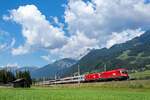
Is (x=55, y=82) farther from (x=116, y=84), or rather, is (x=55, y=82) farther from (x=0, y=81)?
(x=116, y=84)

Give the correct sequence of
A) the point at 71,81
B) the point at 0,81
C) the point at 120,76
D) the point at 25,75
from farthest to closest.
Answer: the point at 25,75 → the point at 0,81 → the point at 71,81 → the point at 120,76

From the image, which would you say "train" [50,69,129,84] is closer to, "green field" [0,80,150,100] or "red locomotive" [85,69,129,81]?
"red locomotive" [85,69,129,81]

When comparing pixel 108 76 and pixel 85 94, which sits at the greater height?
pixel 108 76

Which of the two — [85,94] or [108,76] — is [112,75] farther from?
[85,94]

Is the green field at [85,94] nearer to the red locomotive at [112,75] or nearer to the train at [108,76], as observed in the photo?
the red locomotive at [112,75]

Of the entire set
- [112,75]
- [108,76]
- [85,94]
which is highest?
[112,75]

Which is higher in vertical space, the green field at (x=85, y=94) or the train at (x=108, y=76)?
the train at (x=108, y=76)

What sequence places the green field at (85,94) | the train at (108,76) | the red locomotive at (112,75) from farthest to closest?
the train at (108,76) < the red locomotive at (112,75) < the green field at (85,94)

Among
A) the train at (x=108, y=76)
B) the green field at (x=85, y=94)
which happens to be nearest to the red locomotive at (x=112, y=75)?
Answer: the train at (x=108, y=76)

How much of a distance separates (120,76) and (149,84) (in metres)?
20.0

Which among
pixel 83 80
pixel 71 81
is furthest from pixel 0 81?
pixel 83 80

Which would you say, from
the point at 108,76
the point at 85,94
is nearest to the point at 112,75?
the point at 108,76

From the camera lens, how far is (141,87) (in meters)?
47.1

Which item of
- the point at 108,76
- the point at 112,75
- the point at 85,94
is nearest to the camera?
the point at 85,94
